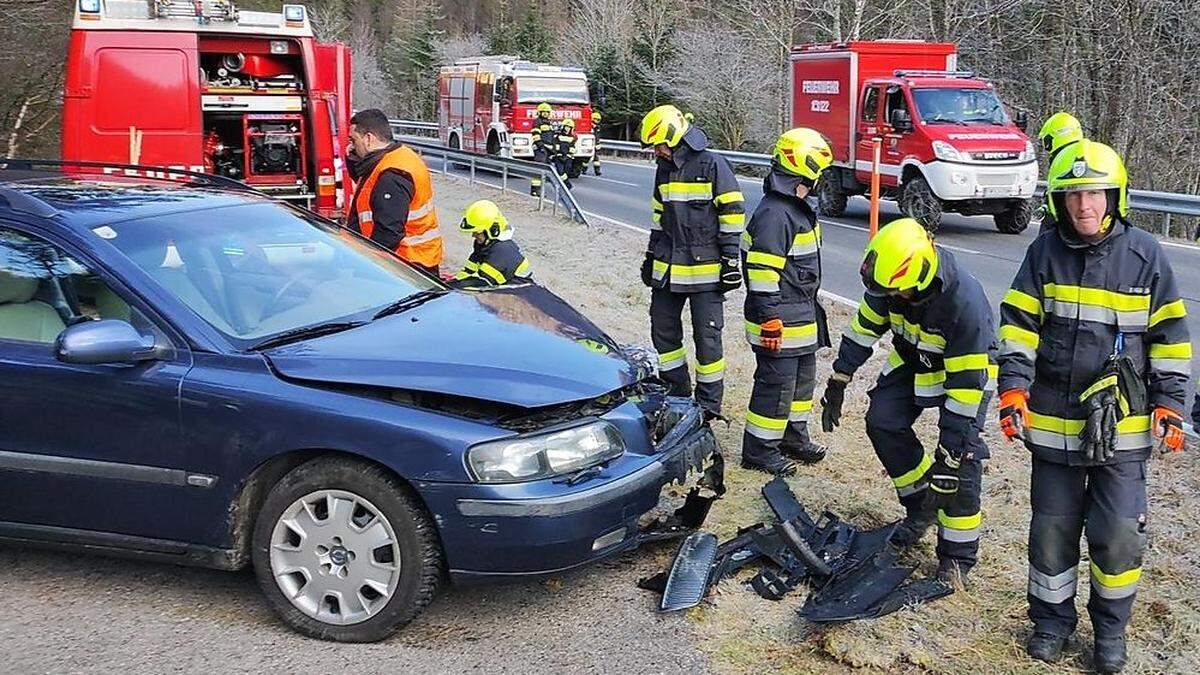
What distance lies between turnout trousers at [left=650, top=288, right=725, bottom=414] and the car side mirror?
10.3 feet

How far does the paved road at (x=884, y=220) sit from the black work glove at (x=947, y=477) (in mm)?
4679

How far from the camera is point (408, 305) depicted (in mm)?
4359

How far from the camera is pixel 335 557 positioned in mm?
3551

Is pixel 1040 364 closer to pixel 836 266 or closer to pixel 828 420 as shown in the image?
pixel 828 420

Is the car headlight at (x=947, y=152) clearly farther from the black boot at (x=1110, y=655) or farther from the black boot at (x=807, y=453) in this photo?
the black boot at (x=1110, y=655)

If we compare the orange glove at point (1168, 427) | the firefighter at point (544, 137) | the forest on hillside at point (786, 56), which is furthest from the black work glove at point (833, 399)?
the firefighter at point (544, 137)

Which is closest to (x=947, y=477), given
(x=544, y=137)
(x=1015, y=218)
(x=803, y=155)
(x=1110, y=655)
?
(x=1110, y=655)

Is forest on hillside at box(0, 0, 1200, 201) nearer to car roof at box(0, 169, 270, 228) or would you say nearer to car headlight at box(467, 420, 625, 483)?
car roof at box(0, 169, 270, 228)

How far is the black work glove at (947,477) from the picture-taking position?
4012 mm

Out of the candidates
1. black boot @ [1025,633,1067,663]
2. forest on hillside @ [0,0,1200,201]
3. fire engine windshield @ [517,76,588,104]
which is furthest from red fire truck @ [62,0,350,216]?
fire engine windshield @ [517,76,588,104]

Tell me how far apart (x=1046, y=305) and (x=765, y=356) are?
2083 mm

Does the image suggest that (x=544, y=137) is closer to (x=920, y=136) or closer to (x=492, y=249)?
(x=920, y=136)

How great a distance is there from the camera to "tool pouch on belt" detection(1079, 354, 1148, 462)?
333cm

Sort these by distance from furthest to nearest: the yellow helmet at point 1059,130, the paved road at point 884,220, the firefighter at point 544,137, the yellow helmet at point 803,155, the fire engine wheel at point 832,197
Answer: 1. the firefighter at point 544,137
2. the fire engine wheel at point 832,197
3. the paved road at point 884,220
4. the yellow helmet at point 1059,130
5. the yellow helmet at point 803,155
